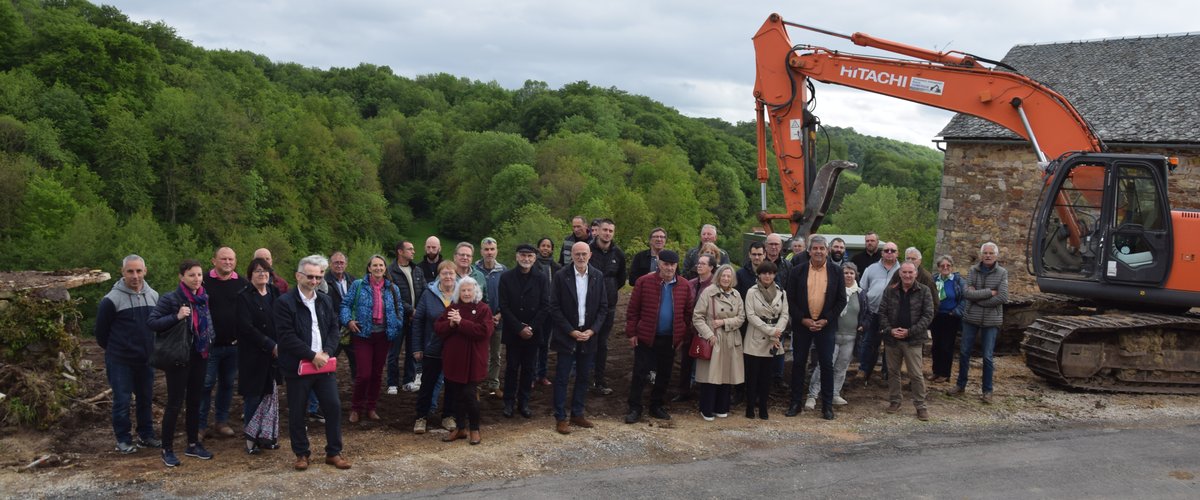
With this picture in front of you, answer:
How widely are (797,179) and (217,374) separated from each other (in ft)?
25.0

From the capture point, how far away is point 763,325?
303 inches

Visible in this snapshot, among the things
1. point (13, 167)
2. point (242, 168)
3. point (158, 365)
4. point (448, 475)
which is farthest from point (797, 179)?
point (242, 168)

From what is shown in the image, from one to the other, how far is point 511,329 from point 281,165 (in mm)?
39749

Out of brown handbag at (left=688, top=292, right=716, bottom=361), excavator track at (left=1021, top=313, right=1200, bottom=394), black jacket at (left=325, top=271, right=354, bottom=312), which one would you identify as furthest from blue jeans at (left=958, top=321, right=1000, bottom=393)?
black jacket at (left=325, top=271, right=354, bottom=312)

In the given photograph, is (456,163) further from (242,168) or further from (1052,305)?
(1052,305)

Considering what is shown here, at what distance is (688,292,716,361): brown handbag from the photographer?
7.64 m

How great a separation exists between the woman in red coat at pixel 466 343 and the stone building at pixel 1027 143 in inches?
488

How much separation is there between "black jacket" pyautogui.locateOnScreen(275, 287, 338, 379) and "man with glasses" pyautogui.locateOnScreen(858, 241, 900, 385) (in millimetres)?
5751

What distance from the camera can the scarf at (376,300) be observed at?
7.41 m

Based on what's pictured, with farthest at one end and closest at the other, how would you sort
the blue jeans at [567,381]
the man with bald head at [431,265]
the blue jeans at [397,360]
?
the man with bald head at [431,265] < the blue jeans at [397,360] < the blue jeans at [567,381]

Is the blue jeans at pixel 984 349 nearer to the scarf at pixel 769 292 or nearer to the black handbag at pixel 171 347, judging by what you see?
the scarf at pixel 769 292

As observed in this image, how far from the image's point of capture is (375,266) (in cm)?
747

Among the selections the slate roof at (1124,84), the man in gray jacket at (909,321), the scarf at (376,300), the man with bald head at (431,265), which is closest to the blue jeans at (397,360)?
the man with bald head at (431,265)

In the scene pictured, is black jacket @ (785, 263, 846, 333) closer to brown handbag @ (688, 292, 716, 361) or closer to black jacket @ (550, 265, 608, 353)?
brown handbag @ (688, 292, 716, 361)
